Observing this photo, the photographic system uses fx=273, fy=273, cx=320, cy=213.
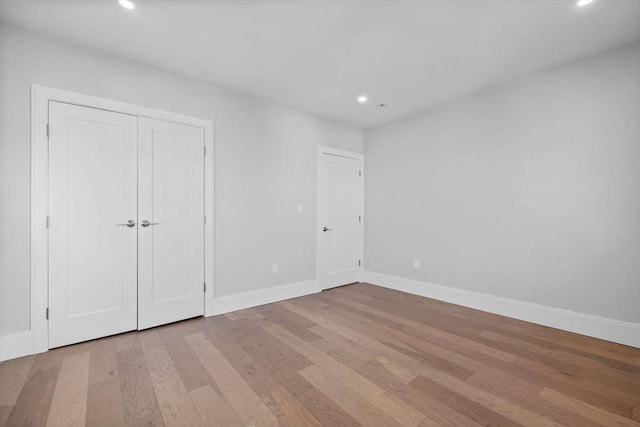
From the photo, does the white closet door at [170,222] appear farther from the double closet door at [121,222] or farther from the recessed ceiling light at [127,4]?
the recessed ceiling light at [127,4]

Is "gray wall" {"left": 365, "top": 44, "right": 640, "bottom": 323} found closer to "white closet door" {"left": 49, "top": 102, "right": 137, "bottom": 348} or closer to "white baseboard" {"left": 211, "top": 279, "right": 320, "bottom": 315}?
"white baseboard" {"left": 211, "top": 279, "right": 320, "bottom": 315}

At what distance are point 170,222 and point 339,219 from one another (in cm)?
249

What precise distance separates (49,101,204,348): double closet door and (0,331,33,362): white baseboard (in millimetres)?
136

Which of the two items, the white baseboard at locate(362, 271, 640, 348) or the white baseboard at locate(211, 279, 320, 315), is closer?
the white baseboard at locate(362, 271, 640, 348)

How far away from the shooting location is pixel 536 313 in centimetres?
293

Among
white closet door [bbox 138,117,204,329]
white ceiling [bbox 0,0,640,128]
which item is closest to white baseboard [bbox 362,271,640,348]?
white ceiling [bbox 0,0,640,128]

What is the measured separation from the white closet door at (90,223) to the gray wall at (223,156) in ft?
0.58

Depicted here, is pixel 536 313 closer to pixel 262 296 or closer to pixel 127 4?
pixel 262 296

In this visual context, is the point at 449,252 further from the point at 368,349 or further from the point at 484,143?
the point at 368,349

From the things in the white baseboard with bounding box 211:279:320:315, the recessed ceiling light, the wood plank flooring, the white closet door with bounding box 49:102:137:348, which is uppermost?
the recessed ceiling light

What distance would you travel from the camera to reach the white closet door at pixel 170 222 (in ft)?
9.04

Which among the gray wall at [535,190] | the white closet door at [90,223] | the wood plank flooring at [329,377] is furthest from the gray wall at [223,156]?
the gray wall at [535,190]

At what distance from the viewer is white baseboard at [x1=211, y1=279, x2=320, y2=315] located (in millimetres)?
3198

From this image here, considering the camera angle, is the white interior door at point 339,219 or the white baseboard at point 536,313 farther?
the white interior door at point 339,219
